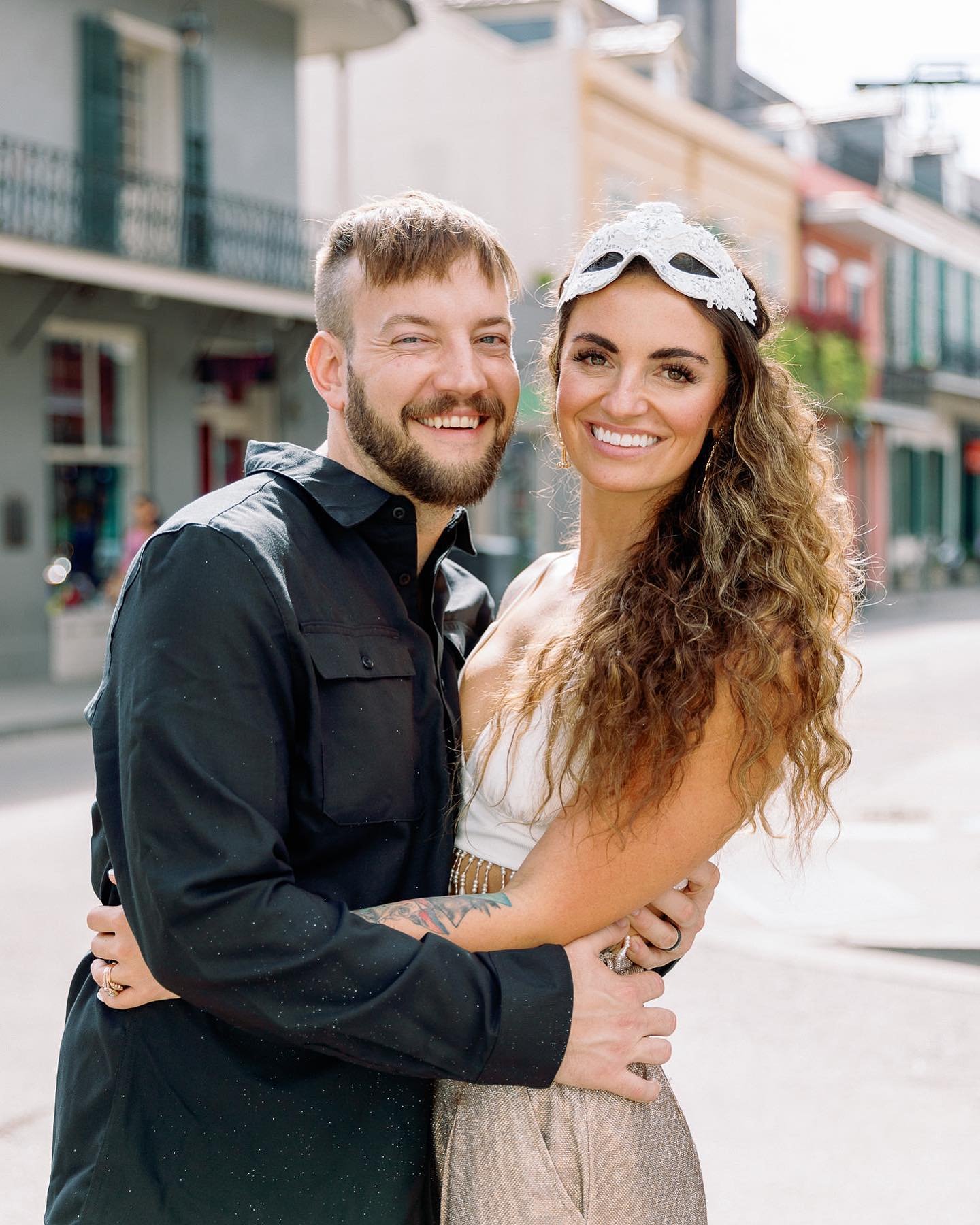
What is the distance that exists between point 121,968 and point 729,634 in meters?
0.92

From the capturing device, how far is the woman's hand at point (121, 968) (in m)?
1.79

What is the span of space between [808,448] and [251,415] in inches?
593

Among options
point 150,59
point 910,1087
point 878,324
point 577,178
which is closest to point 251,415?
point 150,59

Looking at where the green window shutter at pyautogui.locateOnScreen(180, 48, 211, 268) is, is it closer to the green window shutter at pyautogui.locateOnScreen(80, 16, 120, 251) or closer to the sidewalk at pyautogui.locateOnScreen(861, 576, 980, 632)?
the green window shutter at pyautogui.locateOnScreen(80, 16, 120, 251)

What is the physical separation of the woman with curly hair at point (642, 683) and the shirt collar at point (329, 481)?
0.37 metres

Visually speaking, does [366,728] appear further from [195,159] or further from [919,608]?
[919,608]

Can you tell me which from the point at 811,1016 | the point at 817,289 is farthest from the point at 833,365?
the point at 811,1016

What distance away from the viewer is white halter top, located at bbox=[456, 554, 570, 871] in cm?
207

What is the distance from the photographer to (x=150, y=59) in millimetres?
15031

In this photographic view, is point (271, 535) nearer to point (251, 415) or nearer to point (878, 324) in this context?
point (251, 415)

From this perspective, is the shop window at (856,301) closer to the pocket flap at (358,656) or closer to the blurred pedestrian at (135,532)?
the blurred pedestrian at (135,532)

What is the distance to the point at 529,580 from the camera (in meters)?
2.59

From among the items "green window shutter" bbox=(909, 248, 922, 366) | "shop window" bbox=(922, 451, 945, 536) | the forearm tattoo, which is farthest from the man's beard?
"shop window" bbox=(922, 451, 945, 536)

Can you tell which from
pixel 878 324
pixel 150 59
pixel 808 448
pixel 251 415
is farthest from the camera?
pixel 878 324
